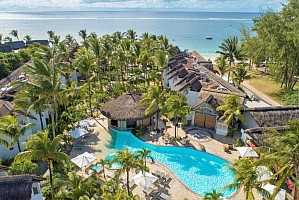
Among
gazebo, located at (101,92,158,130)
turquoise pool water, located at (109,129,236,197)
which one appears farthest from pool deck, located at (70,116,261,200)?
gazebo, located at (101,92,158,130)

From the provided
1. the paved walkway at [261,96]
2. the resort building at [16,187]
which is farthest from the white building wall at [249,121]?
the resort building at [16,187]

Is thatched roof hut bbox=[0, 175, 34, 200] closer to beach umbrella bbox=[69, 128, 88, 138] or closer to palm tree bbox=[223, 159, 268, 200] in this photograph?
beach umbrella bbox=[69, 128, 88, 138]

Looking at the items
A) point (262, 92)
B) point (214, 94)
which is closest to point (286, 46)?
point (262, 92)

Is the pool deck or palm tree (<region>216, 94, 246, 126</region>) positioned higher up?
palm tree (<region>216, 94, 246, 126</region>)

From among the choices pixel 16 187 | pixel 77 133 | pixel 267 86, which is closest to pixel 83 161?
pixel 77 133

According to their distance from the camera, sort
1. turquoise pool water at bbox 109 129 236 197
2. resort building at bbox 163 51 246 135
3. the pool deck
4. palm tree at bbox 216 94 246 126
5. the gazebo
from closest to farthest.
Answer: the pool deck → turquoise pool water at bbox 109 129 236 197 → palm tree at bbox 216 94 246 126 → the gazebo → resort building at bbox 163 51 246 135

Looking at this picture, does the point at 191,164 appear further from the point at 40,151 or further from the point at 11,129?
the point at 11,129
